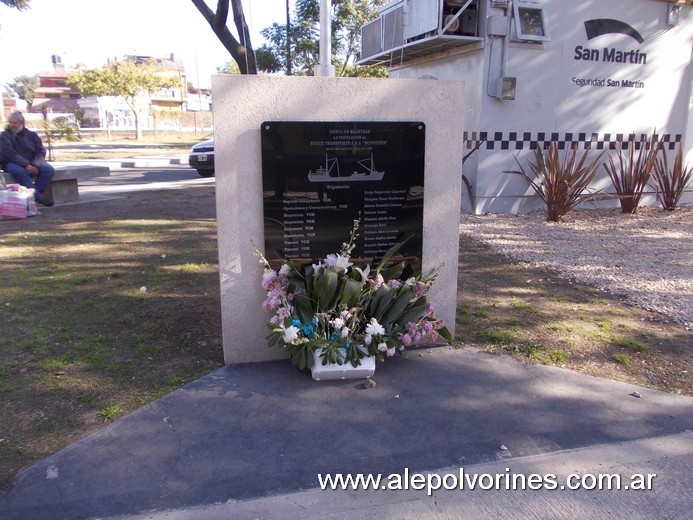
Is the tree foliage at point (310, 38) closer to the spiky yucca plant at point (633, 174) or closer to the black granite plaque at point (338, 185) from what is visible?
the spiky yucca plant at point (633, 174)

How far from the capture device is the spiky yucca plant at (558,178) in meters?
8.92

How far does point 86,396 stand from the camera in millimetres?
3682

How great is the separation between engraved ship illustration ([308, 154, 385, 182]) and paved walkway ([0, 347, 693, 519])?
130 cm

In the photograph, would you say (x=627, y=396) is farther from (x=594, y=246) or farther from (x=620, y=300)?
(x=594, y=246)

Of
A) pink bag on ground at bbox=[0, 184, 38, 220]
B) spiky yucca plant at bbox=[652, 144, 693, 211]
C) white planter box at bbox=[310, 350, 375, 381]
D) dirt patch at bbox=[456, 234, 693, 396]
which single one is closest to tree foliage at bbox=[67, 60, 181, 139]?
pink bag on ground at bbox=[0, 184, 38, 220]

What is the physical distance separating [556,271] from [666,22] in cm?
613

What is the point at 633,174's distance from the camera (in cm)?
966

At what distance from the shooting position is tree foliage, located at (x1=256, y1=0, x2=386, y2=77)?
16250mm

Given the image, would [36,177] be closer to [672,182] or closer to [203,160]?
[203,160]

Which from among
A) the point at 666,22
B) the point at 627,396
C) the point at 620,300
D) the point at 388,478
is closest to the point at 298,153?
the point at 388,478

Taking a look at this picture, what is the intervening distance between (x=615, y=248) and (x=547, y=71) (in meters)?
3.49

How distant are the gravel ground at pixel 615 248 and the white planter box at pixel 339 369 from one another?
8.93 feet

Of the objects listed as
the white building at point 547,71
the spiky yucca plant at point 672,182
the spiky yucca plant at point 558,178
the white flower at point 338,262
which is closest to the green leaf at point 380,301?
the white flower at point 338,262

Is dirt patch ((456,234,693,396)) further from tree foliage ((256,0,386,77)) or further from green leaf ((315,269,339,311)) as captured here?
tree foliage ((256,0,386,77))
